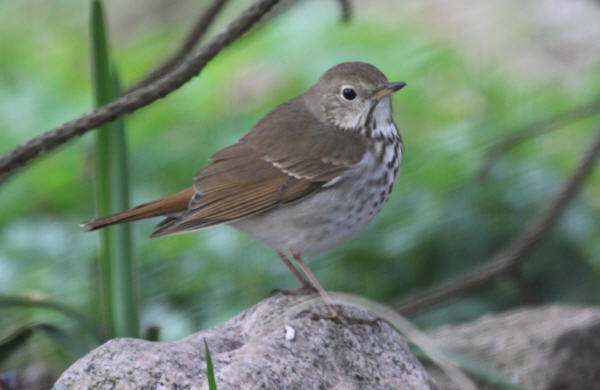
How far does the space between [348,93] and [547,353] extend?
1.02 meters

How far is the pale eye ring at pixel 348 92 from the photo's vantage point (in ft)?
7.66

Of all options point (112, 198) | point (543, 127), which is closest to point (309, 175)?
point (112, 198)

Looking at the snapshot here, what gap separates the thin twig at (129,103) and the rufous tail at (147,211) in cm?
20

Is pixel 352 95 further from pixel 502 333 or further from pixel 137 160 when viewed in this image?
pixel 137 160

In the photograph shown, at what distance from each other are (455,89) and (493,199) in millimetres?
780

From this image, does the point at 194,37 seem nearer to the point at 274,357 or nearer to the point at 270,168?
the point at 270,168

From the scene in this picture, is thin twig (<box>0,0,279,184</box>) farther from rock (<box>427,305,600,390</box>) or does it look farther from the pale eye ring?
rock (<box>427,305,600,390</box>)

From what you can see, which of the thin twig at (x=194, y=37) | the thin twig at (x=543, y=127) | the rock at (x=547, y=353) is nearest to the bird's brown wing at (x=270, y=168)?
the thin twig at (x=194, y=37)

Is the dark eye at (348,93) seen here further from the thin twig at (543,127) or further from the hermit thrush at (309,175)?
the thin twig at (543,127)

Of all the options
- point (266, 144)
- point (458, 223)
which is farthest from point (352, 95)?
point (458, 223)

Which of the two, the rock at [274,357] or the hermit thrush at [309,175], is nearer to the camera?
the rock at [274,357]

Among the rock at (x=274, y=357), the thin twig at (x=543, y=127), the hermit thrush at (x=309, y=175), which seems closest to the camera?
the rock at (x=274, y=357)

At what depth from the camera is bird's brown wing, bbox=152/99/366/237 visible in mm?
2207

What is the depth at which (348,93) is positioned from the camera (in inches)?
92.3
